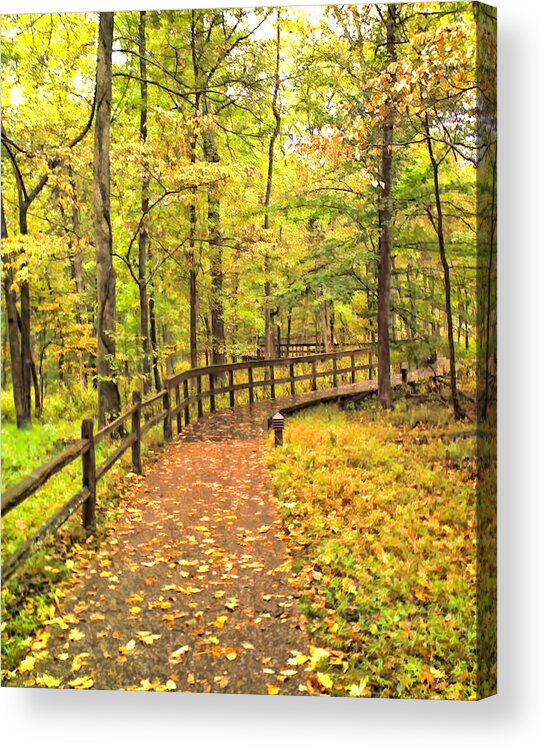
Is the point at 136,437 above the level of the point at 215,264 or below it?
below

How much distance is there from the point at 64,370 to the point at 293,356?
1.78 metres

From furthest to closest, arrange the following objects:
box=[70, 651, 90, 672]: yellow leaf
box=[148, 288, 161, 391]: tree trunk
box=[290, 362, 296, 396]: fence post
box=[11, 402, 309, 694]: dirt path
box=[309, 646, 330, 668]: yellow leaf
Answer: box=[148, 288, 161, 391]: tree trunk < box=[290, 362, 296, 396]: fence post < box=[70, 651, 90, 672]: yellow leaf < box=[11, 402, 309, 694]: dirt path < box=[309, 646, 330, 668]: yellow leaf

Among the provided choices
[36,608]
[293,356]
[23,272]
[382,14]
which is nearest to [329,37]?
[382,14]

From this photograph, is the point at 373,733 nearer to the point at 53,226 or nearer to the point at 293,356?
the point at 293,356

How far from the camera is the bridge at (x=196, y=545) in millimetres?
4223

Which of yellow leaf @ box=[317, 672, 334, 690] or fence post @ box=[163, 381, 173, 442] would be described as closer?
yellow leaf @ box=[317, 672, 334, 690]

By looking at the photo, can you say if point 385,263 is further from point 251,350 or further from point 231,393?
point 231,393

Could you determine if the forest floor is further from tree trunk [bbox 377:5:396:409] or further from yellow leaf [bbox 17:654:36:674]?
tree trunk [bbox 377:5:396:409]

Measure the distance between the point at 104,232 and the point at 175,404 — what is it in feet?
4.77

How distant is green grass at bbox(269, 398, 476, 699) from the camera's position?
4.07 metres

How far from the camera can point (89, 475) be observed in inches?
192

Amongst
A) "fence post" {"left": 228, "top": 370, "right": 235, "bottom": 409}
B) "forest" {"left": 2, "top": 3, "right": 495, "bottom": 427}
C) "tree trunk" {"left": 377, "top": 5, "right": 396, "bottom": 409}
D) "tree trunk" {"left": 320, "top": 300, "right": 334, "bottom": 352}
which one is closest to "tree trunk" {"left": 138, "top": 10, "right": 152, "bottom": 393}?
"forest" {"left": 2, "top": 3, "right": 495, "bottom": 427}

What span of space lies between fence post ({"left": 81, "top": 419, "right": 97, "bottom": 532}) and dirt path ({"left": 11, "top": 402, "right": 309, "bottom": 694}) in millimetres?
211

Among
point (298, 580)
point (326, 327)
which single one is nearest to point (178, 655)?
point (298, 580)
